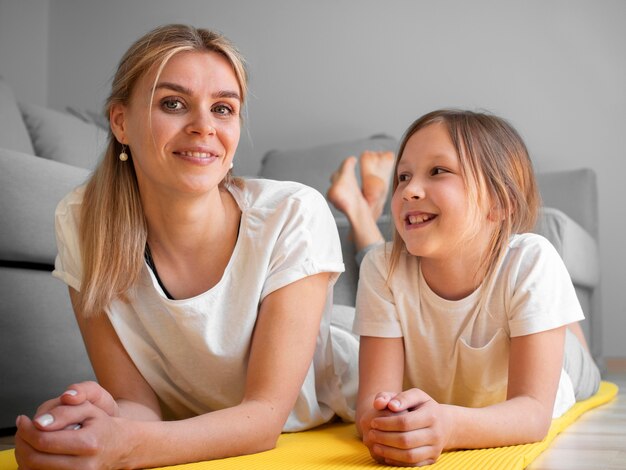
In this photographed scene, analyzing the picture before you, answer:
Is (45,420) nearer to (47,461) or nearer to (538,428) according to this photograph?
(47,461)

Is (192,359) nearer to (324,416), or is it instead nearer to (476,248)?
(324,416)

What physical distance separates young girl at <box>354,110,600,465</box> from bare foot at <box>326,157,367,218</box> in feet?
2.70

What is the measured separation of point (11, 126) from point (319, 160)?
1.16 metres

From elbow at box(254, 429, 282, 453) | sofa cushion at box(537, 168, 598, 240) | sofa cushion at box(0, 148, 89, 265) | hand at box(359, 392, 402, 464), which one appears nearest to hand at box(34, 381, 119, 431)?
elbow at box(254, 429, 282, 453)

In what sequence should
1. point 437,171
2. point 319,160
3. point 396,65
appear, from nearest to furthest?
point 437,171 < point 319,160 < point 396,65

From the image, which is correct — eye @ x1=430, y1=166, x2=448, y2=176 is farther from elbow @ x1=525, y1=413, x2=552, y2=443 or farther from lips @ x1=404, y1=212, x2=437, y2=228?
elbow @ x1=525, y1=413, x2=552, y2=443

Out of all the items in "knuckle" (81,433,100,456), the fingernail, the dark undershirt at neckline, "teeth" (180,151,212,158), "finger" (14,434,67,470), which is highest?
"teeth" (180,151,212,158)

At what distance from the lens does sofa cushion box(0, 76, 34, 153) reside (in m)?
2.28

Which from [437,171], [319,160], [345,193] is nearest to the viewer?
[437,171]

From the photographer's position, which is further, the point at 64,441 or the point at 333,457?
the point at 333,457

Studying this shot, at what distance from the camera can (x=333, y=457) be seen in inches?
42.3

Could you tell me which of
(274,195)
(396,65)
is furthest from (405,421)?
(396,65)

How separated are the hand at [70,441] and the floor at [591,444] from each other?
456 millimetres

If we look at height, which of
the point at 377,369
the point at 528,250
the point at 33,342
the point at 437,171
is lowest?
the point at 33,342
